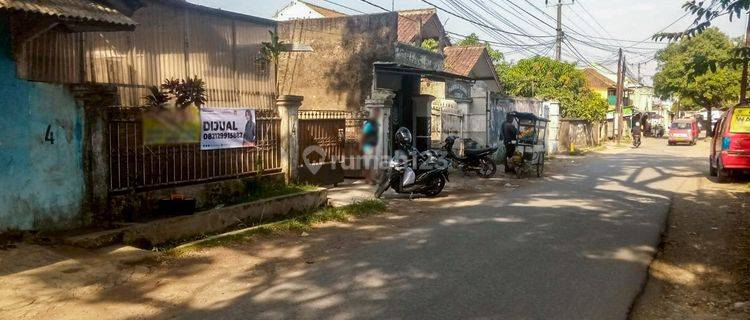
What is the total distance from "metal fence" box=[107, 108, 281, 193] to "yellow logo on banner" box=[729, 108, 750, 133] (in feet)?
36.3

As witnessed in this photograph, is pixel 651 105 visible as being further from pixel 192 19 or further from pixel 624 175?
pixel 192 19

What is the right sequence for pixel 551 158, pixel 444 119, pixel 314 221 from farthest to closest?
1. pixel 551 158
2. pixel 444 119
3. pixel 314 221

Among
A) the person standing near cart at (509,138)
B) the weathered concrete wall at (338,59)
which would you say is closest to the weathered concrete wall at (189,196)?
the weathered concrete wall at (338,59)

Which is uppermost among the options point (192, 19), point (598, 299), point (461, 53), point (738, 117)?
point (461, 53)

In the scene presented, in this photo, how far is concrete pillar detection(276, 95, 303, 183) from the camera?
35.0ft

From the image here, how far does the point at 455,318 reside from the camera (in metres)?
4.30

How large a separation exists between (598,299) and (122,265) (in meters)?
4.77

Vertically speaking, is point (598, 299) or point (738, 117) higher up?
point (738, 117)

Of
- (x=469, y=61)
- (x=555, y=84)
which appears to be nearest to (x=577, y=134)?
(x=555, y=84)

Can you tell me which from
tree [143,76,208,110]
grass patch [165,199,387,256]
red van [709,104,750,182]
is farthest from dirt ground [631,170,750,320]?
tree [143,76,208,110]

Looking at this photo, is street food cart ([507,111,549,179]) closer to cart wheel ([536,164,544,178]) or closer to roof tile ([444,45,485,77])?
cart wheel ([536,164,544,178])

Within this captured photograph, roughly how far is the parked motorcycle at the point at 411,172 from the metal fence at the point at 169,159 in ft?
7.77

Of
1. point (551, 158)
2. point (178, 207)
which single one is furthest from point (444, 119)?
point (178, 207)

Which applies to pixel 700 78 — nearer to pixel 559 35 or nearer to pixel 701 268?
pixel 559 35
